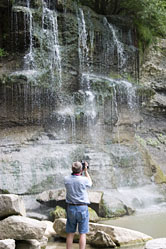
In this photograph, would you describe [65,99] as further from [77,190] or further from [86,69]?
[77,190]

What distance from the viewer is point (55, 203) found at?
956 cm

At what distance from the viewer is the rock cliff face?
11.6 metres

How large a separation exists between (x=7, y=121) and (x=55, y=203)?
13.4 feet

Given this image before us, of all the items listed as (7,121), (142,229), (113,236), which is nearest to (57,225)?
(113,236)

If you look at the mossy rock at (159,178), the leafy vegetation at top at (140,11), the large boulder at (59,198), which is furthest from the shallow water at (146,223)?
the leafy vegetation at top at (140,11)

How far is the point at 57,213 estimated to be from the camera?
9016mm

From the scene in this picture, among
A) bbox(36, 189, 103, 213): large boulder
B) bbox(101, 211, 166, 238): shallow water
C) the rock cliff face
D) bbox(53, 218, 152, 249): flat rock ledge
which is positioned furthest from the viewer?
the rock cliff face

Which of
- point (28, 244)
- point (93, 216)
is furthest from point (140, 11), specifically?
point (28, 244)

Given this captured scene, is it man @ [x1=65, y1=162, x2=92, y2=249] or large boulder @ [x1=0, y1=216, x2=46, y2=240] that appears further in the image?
large boulder @ [x1=0, y1=216, x2=46, y2=240]

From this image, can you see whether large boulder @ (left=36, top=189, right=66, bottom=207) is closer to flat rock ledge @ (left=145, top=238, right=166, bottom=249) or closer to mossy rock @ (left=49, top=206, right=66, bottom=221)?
mossy rock @ (left=49, top=206, right=66, bottom=221)

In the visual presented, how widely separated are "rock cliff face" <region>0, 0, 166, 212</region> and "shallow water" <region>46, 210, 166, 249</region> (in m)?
2.11

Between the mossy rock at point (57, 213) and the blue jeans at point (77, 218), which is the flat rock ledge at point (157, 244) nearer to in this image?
the blue jeans at point (77, 218)

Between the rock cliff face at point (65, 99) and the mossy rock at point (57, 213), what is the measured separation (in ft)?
5.17

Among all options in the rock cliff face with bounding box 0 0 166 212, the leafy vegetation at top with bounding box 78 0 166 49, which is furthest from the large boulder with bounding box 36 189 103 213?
the leafy vegetation at top with bounding box 78 0 166 49
